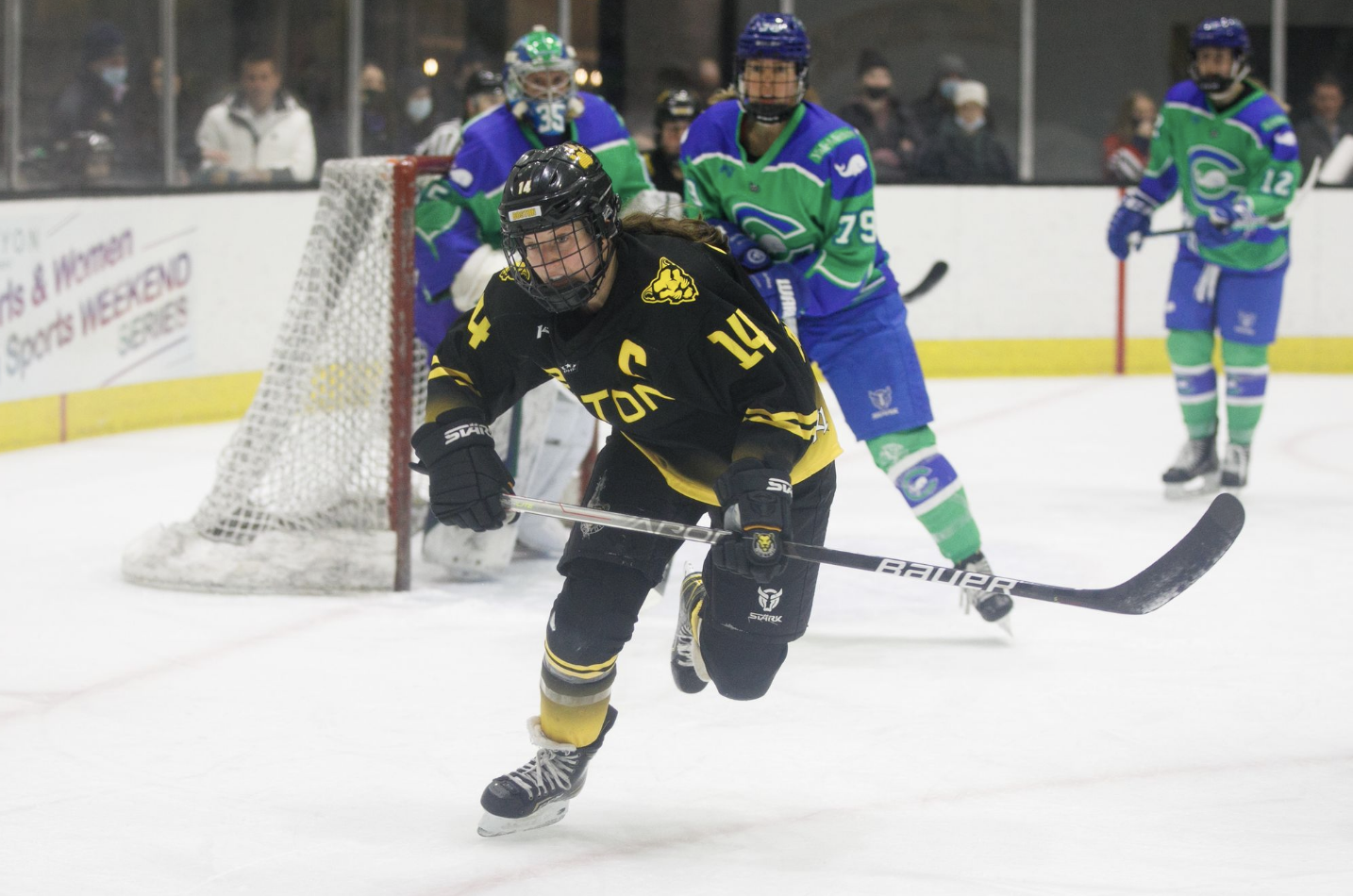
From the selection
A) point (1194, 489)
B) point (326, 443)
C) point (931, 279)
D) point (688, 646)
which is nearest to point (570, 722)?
point (688, 646)

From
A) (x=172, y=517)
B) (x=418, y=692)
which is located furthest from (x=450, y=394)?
(x=172, y=517)

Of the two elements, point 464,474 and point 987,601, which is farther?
point 987,601

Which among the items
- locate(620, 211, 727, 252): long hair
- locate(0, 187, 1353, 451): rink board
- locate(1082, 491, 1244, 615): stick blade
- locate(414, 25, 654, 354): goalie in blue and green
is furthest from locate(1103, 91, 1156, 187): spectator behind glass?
locate(620, 211, 727, 252): long hair

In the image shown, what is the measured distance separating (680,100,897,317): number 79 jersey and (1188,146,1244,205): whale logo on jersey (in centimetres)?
191

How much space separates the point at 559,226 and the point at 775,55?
1362mm

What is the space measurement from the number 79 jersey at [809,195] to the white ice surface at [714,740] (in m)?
0.73

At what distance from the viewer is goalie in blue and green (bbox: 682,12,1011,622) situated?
3.36m

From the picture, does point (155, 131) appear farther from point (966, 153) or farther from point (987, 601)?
point (987, 601)

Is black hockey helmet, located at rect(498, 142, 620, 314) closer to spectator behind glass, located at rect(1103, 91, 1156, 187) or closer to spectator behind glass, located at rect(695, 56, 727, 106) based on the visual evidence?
spectator behind glass, located at rect(695, 56, 727, 106)

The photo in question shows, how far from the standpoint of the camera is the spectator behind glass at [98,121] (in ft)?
20.5

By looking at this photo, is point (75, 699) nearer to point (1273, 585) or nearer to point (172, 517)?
point (172, 517)

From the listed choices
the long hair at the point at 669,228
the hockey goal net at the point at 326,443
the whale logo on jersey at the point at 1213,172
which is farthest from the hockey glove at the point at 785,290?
the whale logo on jersey at the point at 1213,172

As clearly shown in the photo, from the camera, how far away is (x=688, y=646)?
2.76 meters

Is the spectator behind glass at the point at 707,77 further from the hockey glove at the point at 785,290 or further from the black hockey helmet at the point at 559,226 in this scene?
the black hockey helmet at the point at 559,226
